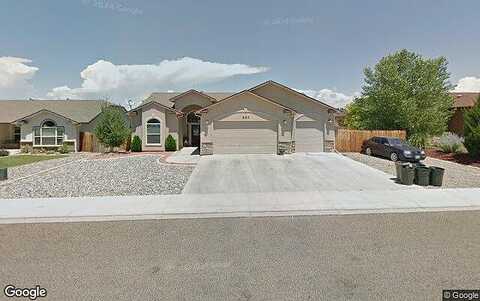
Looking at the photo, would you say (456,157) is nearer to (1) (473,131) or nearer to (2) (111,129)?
(1) (473,131)

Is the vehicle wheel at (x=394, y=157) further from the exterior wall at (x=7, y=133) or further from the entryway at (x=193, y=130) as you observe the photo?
the exterior wall at (x=7, y=133)

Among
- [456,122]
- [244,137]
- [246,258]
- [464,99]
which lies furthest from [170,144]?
[464,99]

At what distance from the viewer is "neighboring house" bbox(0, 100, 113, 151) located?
86.0ft

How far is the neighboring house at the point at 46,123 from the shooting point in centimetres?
2620

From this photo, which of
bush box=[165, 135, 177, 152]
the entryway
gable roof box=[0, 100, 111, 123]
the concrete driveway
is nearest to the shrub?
gable roof box=[0, 100, 111, 123]

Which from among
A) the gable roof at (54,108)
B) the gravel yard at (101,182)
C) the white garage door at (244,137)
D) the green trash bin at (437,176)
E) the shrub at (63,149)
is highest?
the gable roof at (54,108)

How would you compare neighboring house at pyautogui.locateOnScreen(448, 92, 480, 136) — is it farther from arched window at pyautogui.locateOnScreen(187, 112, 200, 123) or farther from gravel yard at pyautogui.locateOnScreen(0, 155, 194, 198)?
gravel yard at pyautogui.locateOnScreen(0, 155, 194, 198)

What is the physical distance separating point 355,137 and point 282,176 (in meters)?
13.1

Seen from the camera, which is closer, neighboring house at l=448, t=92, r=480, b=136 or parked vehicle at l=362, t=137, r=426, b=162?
parked vehicle at l=362, t=137, r=426, b=162

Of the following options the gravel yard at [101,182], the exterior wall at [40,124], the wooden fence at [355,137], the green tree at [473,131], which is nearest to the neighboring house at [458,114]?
the wooden fence at [355,137]

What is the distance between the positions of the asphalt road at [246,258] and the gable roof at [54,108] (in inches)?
997

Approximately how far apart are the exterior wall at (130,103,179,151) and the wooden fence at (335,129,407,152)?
46.8 ft

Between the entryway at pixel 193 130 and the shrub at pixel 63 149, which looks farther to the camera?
the entryway at pixel 193 130

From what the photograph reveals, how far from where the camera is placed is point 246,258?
480 cm
